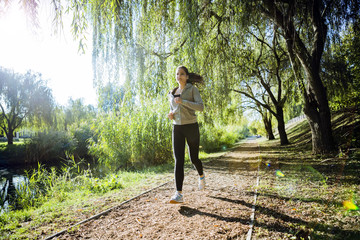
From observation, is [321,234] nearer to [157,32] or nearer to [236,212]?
[236,212]

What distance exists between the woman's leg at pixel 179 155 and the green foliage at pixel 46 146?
14792mm

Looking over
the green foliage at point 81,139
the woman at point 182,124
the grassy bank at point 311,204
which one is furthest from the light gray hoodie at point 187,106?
the green foliage at point 81,139

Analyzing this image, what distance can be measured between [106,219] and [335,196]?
10.5 feet

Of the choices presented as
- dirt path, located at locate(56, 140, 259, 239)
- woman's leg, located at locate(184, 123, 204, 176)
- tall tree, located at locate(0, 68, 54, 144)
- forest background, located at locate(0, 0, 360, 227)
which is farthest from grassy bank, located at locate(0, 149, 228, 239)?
tall tree, located at locate(0, 68, 54, 144)

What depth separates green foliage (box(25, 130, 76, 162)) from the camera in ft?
47.1

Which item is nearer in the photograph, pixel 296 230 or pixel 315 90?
pixel 296 230

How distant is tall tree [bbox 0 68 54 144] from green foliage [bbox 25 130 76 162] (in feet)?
14.6

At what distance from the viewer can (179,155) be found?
2.78m

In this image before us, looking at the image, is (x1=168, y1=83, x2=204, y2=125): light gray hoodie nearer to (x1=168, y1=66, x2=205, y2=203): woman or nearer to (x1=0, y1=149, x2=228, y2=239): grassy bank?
(x1=168, y1=66, x2=205, y2=203): woman

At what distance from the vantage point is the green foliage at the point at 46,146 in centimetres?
1436

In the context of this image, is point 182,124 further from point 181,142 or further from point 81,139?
point 81,139

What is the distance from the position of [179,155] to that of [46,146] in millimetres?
15328

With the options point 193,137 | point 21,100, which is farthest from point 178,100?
point 21,100

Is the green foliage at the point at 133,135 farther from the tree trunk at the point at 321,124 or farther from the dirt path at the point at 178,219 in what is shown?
the tree trunk at the point at 321,124
